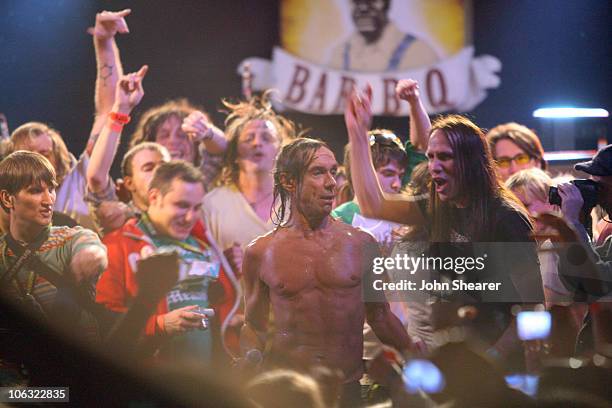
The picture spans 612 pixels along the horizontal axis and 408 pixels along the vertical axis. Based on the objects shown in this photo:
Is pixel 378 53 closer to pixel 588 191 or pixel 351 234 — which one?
pixel 351 234

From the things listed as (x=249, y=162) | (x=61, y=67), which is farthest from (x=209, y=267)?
(x=61, y=67)

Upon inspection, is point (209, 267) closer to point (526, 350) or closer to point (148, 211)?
point (148, 211)

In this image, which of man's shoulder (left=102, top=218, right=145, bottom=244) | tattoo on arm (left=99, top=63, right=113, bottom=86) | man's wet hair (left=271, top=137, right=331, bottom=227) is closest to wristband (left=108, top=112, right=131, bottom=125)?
tattoo on arm (left=99, top=63, right=113, bottom=86)

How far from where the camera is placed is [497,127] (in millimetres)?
3240

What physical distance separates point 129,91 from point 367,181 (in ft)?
3.74

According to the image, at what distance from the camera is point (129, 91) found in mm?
3240

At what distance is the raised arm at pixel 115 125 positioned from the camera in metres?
3.24

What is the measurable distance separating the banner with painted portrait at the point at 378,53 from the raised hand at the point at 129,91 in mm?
454

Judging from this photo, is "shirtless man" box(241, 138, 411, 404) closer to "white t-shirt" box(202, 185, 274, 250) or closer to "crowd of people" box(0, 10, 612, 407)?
"crowd of people" box(0, 10, 612, 407)

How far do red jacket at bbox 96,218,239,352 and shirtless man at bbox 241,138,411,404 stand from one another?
10.8 inches

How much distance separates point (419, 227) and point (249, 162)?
79cm

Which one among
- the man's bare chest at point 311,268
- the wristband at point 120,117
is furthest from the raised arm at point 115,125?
the man's bare chest at point 311,268

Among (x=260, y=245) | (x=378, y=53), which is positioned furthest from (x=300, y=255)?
(x=378, y=53)

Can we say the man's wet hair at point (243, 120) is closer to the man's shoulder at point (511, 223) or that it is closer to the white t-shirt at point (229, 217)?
the white t-shirt at point (229, 217)
